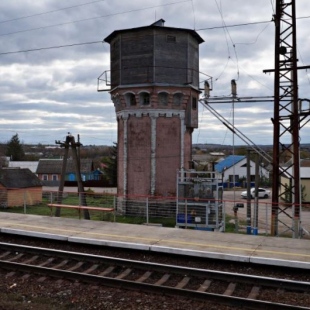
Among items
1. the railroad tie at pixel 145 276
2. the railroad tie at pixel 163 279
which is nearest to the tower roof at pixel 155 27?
the railroad tie at pixel 145 276

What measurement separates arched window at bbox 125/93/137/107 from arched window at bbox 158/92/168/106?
1.76 metres

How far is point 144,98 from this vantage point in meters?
27.6

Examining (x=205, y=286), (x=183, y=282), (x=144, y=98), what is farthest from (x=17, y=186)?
(x=205, y=286)

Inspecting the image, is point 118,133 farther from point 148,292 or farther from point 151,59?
point 148,292

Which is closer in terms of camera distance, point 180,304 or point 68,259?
point 180,304

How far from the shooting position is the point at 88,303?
25.9ft

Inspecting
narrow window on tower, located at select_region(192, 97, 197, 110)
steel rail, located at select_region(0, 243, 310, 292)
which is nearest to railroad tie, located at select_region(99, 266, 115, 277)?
steel rail, located at select_region(0, 243, 310, 292)

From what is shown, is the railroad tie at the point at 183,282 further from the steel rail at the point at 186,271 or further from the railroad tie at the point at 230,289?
the railroad tie at the point at 230,289

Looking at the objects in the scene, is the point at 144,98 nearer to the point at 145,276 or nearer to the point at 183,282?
the point at 145,276

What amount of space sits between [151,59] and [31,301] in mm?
21089

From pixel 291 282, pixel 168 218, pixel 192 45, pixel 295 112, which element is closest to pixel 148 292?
pixel 291 282

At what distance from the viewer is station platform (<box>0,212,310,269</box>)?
10.3m

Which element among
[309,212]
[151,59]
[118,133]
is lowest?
[309,212]

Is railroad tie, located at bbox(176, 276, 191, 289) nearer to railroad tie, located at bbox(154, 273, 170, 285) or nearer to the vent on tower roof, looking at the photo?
railroad tie, located at bbox(154, 273, 170, 285)
